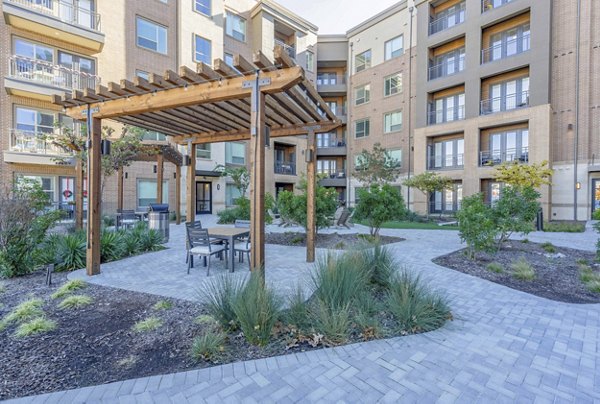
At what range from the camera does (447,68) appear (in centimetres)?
2231

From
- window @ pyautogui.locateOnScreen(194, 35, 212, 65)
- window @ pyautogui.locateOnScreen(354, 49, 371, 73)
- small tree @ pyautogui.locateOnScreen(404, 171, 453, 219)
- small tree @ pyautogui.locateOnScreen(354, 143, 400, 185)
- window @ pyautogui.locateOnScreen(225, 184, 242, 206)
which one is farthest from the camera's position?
window @ pyautogui.locateOnScreen(354, 49, 371, 73)

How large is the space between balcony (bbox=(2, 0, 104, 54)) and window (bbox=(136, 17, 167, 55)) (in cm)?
247

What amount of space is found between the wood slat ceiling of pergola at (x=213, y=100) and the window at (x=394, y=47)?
2256 cm

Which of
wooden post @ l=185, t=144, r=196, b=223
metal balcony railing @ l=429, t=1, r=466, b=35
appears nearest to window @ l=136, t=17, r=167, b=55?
wooden post @ l=185, t=144, r=196, b=223

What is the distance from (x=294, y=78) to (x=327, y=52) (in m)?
29.7

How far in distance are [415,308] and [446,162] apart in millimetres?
21372

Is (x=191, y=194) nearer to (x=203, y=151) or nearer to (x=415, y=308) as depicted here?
(x=415, y=308)

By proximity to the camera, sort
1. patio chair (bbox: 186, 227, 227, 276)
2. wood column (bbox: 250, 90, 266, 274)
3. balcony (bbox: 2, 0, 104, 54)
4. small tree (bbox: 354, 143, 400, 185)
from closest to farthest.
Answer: wood column (bbox: 250, 90, 266, 274) < patio chair (bbox: 186, 227, 227, 276) < balcony (bbox: 2, 0, 104, 54) < small tree (bbox: 354, 143, 400, 185)

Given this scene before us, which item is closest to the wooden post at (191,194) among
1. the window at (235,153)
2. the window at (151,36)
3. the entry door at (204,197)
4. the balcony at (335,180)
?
the entry door at (204,197)

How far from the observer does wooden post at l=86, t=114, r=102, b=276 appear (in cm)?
625

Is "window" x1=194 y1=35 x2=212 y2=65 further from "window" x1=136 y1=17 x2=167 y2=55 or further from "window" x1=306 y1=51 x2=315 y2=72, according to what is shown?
"window" x1=306 y1=51 x2=315 y2=72

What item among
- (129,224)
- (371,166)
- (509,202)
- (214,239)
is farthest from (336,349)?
(371,166)

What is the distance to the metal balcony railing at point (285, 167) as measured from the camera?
91.8 feet

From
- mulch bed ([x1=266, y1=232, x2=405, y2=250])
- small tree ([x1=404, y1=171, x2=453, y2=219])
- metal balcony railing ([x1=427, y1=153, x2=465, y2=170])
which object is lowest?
mulch bed ([x1=266, y1=232, x2=405, y2=250])
